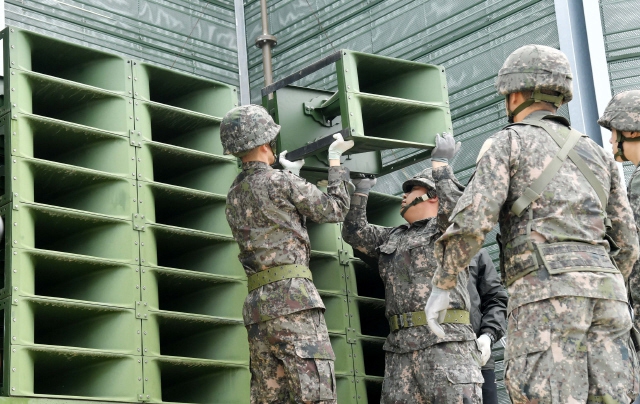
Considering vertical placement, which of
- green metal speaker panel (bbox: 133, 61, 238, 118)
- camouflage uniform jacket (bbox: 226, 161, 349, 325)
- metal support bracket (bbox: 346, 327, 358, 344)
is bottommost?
metal support bracket (bbox: 346, 327, 358, 344)

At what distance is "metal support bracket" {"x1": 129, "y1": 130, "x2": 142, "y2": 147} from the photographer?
5.25 m

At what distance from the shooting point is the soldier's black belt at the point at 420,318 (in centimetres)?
521

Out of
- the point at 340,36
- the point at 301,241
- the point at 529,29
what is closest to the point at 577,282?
the point at 301,241

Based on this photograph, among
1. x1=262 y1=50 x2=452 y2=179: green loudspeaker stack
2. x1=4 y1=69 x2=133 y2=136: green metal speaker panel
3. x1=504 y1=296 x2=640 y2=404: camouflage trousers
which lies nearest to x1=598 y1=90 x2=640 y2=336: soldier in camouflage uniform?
x1=262 y1=50 x2=452 y2=179: green loudspeaker stack

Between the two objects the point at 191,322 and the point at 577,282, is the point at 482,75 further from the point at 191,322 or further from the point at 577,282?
the point at 577,282

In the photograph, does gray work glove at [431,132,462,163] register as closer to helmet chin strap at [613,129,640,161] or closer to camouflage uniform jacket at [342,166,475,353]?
camouflage uniform jacket at [342,166,475,353]

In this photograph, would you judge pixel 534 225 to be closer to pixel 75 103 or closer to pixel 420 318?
pixel 420 318

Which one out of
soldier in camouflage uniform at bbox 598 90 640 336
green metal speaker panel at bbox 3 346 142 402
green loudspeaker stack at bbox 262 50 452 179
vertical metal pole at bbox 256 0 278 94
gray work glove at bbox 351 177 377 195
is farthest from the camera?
vertical metal pole at bbox 256 0 278 94

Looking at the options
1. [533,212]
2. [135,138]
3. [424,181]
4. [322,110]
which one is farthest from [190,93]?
[533,212]

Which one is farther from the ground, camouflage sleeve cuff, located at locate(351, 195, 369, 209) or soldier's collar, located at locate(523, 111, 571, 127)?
camouflage sleeve cuff, located at locate(351, 195, 369, 209)

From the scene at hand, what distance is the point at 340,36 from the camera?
27.3 feet

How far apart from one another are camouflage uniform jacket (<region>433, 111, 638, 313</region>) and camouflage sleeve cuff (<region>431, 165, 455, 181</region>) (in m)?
1.48

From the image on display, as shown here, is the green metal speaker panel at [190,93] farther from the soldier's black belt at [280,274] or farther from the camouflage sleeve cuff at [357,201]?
the soldier's black belt at [280,274]

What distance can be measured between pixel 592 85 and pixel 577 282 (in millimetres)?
3484
